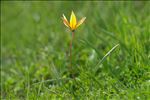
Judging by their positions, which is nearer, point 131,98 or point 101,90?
point 131,98

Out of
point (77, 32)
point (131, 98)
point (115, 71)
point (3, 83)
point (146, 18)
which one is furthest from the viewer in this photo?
point (77, 32)


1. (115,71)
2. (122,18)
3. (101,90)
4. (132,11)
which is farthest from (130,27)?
(101,90)

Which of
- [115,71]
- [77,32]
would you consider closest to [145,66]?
[115,71]

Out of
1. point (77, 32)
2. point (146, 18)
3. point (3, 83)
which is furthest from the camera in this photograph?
point (77, 32)

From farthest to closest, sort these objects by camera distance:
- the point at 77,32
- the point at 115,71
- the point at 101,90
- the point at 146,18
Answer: the point at 77,32, the point at 146,18, the point at 115,71, the point at 101,90

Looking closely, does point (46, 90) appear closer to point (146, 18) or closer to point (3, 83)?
point (3, 83)

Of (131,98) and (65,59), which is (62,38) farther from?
(131,98)

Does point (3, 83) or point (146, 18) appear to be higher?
point (146, 18)
